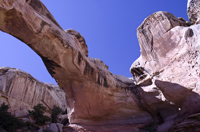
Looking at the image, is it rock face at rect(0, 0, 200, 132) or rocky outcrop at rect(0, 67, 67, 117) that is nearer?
rock face at rect(0, 0, 200, 132)

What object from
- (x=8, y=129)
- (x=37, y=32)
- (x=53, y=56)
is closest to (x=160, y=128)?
(x=53, y=56)

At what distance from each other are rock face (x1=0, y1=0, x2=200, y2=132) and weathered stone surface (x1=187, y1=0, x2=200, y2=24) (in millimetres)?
26

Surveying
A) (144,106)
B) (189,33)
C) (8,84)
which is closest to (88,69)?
(144,106)

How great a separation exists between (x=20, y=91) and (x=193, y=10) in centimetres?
2541

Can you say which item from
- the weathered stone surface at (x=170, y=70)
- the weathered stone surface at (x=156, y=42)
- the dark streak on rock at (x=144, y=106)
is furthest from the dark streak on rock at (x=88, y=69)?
the weathered stone surface at (x=156, y=42)

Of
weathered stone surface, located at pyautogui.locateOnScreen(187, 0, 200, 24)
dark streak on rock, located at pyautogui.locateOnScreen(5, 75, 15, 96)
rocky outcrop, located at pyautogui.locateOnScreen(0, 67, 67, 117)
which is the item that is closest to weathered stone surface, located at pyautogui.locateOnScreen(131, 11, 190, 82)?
weathered stone surface, located at pyautogui.locateOnScreen(187, 0, 200, 24)

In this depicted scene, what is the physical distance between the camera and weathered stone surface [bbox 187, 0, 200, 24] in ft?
49.0

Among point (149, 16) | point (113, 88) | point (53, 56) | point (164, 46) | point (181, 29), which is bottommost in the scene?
point (113, 88)

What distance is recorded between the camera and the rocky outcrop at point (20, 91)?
22969mm

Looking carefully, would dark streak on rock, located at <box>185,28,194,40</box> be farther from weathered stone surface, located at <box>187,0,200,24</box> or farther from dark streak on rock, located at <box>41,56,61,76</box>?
dark streak on rock, located at <box>41,56,61,76</box>

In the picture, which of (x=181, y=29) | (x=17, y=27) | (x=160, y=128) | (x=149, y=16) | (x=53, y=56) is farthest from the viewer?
(x=149, y=16)

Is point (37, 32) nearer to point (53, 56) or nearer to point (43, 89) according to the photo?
point (53, 56)

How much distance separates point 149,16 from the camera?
579 inches

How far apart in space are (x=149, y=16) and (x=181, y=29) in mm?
3457
